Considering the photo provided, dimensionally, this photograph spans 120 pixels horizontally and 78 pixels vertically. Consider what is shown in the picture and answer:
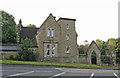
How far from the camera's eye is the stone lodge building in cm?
3481

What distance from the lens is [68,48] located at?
37.2m

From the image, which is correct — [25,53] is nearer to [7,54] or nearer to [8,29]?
[7,54]

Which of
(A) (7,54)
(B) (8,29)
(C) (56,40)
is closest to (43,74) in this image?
(A) (7,54)

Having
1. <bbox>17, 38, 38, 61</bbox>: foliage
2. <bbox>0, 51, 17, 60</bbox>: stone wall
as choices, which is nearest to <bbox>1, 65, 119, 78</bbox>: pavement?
<bbox>17, 38, 38, 61</bbox>: foliage

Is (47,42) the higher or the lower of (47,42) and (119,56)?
the higher

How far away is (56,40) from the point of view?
35.9 meters

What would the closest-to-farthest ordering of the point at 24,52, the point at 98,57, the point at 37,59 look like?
the point at 24,52 → the point at 37,59 → the point at 98,57

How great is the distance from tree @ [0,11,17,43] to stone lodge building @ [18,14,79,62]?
1815 centimetres

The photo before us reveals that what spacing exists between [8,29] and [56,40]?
25.4m

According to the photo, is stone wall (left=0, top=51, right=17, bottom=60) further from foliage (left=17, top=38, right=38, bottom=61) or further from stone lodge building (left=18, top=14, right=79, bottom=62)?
stone lodge building (left=18, top=14, right=79, bottom=62)

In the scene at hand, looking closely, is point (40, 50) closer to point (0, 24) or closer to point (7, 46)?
point (7, 46)

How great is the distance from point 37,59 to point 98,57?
49.6 ft

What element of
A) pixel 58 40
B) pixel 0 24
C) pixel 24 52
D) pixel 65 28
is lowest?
pixel 24 52

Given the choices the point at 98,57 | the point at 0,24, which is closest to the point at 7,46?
the point at 98,57
